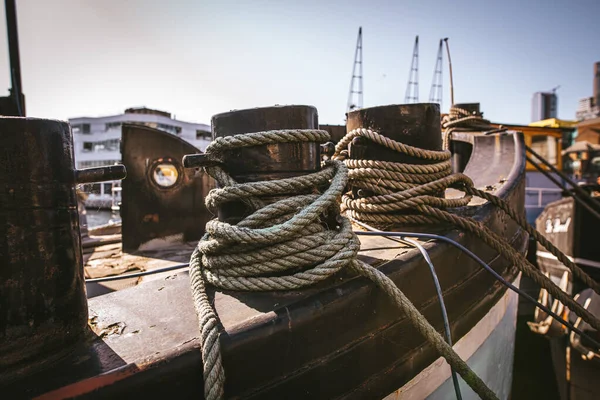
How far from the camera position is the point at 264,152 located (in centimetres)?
136

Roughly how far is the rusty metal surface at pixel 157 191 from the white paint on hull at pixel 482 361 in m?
2.79

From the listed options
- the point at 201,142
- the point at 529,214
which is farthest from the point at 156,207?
the point at 201,142

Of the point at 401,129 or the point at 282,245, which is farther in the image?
the point at 401,129

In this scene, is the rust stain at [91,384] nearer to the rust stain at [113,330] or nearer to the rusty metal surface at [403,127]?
the rust stain at [113,330]

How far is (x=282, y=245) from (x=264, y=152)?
1.22 ft

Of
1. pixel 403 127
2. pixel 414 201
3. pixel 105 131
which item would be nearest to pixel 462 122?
pixel 403 127

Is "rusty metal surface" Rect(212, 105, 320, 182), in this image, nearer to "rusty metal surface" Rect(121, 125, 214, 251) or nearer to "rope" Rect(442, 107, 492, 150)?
"rusty metal surface" Rect(121, 125, 214, 251)

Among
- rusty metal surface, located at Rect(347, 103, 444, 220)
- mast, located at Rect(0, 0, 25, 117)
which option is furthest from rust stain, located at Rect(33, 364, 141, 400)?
mast, located at Rect(0, 0, 25, 117)

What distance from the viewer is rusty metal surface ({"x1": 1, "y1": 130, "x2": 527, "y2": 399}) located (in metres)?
0.87

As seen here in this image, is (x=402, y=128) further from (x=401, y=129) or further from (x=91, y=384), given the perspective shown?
(x=91, y=384)

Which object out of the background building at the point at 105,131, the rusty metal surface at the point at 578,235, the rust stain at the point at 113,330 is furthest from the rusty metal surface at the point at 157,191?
the background building at the point at 105,131

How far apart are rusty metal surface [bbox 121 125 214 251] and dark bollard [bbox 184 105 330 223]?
97.3 inches

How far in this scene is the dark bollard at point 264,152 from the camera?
1358mm

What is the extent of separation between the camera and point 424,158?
2.05 meters
